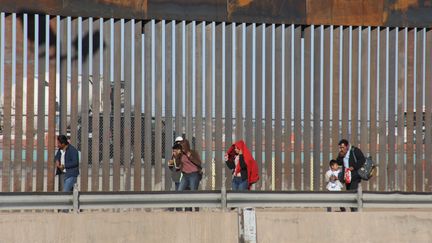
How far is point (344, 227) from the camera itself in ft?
45.8

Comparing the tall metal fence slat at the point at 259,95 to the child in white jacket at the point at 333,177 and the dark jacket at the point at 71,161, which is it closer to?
the child in white jacket at the point at 333,177

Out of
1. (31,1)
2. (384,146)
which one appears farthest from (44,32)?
(384,146)

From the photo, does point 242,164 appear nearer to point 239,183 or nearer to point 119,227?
point 239,183

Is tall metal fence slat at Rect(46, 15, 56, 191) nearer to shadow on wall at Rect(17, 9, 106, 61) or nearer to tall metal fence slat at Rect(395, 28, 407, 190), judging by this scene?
shadow on wall at Rect(17, 9, 106, 61)

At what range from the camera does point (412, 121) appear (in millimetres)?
18969

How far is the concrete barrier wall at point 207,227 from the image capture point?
13.1 meters

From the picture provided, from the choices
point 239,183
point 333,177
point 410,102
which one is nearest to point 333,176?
point 333,177

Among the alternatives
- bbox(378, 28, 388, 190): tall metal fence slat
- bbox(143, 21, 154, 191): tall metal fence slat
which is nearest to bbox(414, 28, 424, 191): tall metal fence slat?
bbox(378, 28, 388, 190): tall metal fence slat

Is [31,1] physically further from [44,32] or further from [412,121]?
[412,121]

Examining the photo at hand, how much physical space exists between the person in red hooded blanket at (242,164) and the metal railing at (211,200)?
2.64 metres

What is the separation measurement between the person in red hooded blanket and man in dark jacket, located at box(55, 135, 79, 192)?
101 inches

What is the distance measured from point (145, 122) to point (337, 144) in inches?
140

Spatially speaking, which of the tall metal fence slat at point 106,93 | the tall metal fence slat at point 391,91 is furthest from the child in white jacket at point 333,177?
the tall metal fence slat at point 106,93

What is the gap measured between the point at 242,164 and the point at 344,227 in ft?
11.0
